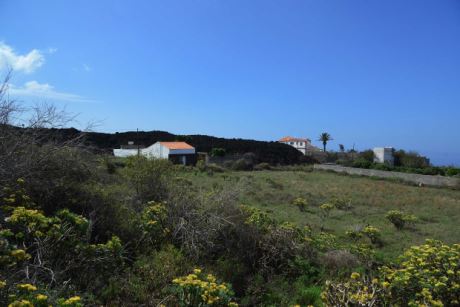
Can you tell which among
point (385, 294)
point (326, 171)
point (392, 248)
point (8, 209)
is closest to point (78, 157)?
point (8, 209)

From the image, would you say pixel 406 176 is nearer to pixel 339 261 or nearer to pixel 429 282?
pixel 339 261

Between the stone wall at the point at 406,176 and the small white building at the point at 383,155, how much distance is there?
8283mm

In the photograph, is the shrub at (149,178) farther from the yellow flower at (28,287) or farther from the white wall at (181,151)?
the white wall at (181,151)

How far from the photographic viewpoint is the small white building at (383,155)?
40.1 meters

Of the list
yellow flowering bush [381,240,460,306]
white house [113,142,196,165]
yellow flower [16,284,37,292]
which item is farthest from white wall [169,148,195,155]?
yellow flower [16,284,37,292]

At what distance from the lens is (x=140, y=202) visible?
723 centimetres

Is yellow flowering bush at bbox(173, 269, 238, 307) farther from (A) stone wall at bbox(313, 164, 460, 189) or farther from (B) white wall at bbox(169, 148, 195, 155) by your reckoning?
(B) white wall at bbox(169, 148, 195, 155)

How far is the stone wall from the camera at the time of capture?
82.4ft

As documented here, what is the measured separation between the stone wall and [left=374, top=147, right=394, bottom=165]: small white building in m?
8.28

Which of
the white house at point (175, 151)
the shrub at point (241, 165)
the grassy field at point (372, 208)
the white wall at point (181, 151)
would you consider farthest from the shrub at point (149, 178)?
the white wall at point (181, 151)

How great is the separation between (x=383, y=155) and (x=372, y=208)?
85.5ft

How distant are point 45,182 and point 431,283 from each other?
5.40 m

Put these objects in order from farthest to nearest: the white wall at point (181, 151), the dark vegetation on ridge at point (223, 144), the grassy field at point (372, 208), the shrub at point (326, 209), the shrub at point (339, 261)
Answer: the dark vegetation on ridge at point (223, 144), the white wall at point (181, 151), the shrub at point (326, 209), the grassy field at point (372, 208), the shrub at point (339, 261)

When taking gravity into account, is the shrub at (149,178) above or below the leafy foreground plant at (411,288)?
above
